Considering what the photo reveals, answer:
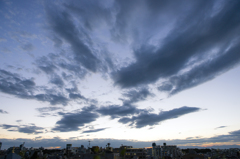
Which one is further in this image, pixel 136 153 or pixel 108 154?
pixel 136 153

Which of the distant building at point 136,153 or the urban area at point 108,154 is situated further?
the distant building at point 136,153

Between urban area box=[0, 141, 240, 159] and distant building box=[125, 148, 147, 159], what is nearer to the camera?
urban area box=[0, 141, 240, 159]

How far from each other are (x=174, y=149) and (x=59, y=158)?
129 meters

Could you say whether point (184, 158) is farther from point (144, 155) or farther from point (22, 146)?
point (22, 146)

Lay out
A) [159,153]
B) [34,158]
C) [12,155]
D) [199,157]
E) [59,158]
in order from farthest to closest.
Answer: [159,153], [59,158], [199,157], [34,158], [12,155]

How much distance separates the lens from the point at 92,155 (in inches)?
2940

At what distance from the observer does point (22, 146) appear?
167m

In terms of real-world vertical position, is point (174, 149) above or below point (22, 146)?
below

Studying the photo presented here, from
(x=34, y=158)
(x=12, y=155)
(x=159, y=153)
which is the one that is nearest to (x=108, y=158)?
(x=34, y=158)

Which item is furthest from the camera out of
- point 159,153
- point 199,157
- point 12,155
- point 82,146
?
point 82,146

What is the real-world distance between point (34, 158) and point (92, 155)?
31881 millimetres

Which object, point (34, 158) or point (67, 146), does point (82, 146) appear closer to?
point (67, 146)

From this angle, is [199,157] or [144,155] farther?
[144,155]

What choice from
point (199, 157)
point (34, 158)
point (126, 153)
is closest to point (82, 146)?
point (126, 153)
